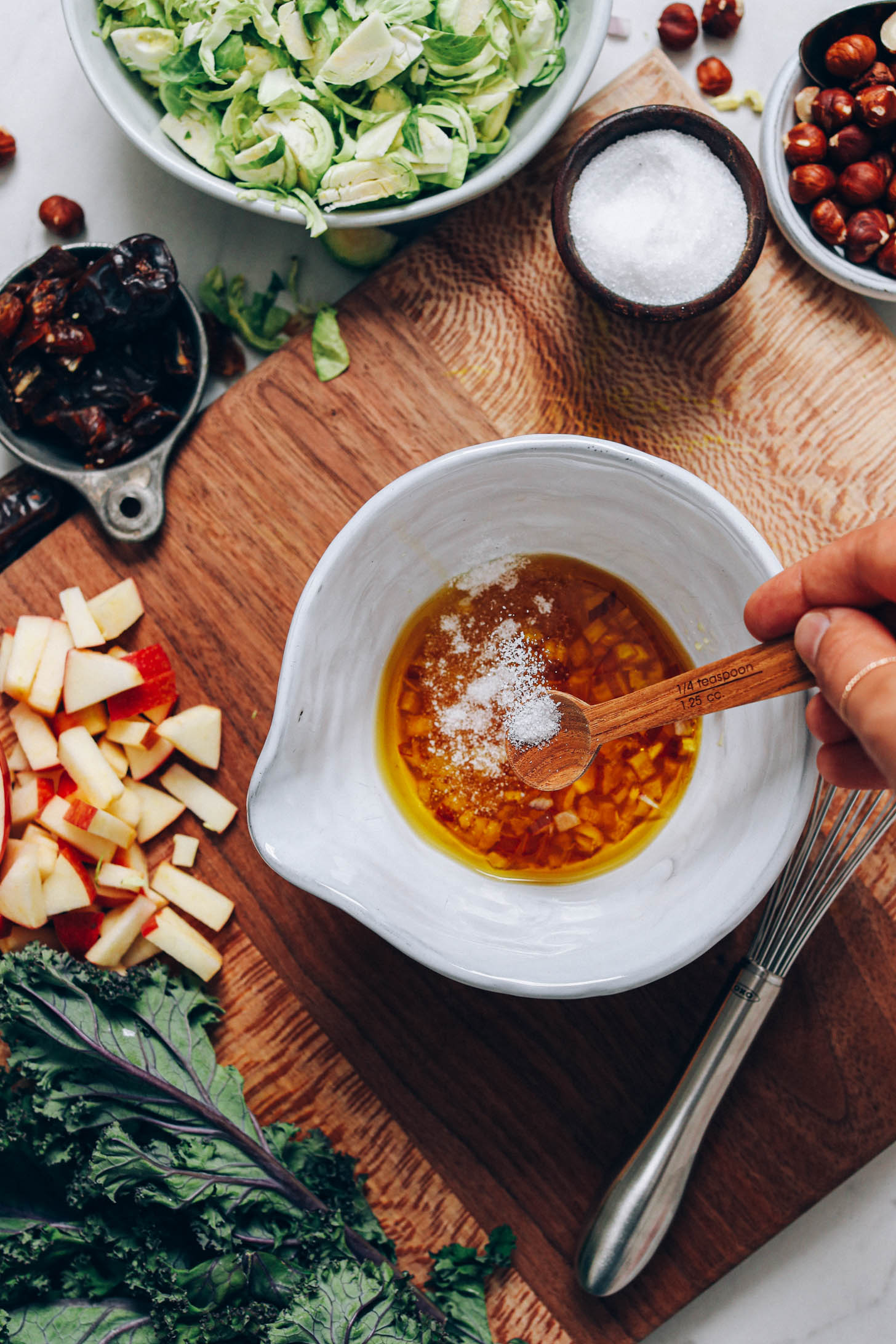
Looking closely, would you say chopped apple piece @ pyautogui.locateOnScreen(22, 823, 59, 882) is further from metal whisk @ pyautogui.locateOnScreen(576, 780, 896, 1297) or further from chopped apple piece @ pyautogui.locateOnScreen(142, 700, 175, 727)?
metal whisk @ pyautogui.locateOnScreen(576, 780, 896, 1297)

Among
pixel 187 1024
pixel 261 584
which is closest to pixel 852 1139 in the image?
pixel 187 1024

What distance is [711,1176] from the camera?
1302mm

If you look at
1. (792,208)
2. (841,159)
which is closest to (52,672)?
(792,208)

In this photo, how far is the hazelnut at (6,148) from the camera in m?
1.53

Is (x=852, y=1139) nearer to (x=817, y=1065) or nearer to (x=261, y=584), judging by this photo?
(x=817, y=1065)

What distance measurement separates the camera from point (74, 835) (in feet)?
4.40

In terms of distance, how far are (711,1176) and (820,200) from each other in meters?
1.36

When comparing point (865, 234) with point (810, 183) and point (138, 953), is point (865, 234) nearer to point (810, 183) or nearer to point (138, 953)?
point (810, 183)

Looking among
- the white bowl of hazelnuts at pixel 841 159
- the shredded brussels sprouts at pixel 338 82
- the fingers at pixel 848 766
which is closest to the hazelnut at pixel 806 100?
the white bowl of hazelnuts at pixel 841 159

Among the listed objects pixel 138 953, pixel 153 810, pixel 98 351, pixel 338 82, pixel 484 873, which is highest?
pixel 338 82

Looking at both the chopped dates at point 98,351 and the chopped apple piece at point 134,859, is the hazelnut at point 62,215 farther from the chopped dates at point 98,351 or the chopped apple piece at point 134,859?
the chopped apple piece at point 134,859

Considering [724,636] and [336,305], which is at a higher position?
[336,305]

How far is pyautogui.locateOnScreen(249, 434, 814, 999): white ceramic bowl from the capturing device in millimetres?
1070

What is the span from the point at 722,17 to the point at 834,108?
303 millimetres
